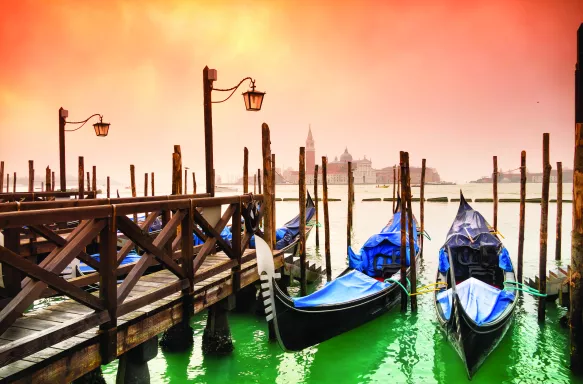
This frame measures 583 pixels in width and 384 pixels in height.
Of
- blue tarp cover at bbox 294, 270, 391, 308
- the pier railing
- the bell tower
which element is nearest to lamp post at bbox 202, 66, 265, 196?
the pier railing

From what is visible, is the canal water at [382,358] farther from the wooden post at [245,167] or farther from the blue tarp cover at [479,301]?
the wooden post at [245,167]

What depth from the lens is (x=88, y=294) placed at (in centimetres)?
248

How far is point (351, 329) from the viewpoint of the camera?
17.1ft

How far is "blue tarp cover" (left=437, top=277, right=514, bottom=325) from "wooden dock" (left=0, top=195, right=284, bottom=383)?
2.74 meters

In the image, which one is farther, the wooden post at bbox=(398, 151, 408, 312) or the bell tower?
the bell tower

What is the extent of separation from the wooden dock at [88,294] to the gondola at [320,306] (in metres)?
0.54

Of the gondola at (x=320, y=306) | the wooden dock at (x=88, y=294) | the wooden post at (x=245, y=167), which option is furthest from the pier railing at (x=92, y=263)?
the wooden post at (x=245, y=167)

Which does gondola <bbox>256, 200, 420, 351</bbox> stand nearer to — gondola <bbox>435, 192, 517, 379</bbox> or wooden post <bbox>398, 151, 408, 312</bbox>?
wooden post <bbox>398, 151, 408, 312</bbox>

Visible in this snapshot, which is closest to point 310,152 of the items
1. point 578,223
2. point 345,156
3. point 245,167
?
point 345,156

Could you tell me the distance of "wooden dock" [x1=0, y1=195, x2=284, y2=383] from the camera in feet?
7.14

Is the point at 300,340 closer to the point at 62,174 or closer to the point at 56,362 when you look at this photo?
the point at 56,362

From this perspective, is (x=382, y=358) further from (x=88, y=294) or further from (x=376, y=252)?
(x=88, y=294)

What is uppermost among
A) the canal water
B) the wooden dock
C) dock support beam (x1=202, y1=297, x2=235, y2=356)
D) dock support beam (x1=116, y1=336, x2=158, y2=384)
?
the wooden dock

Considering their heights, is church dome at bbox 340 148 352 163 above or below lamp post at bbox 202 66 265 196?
above
